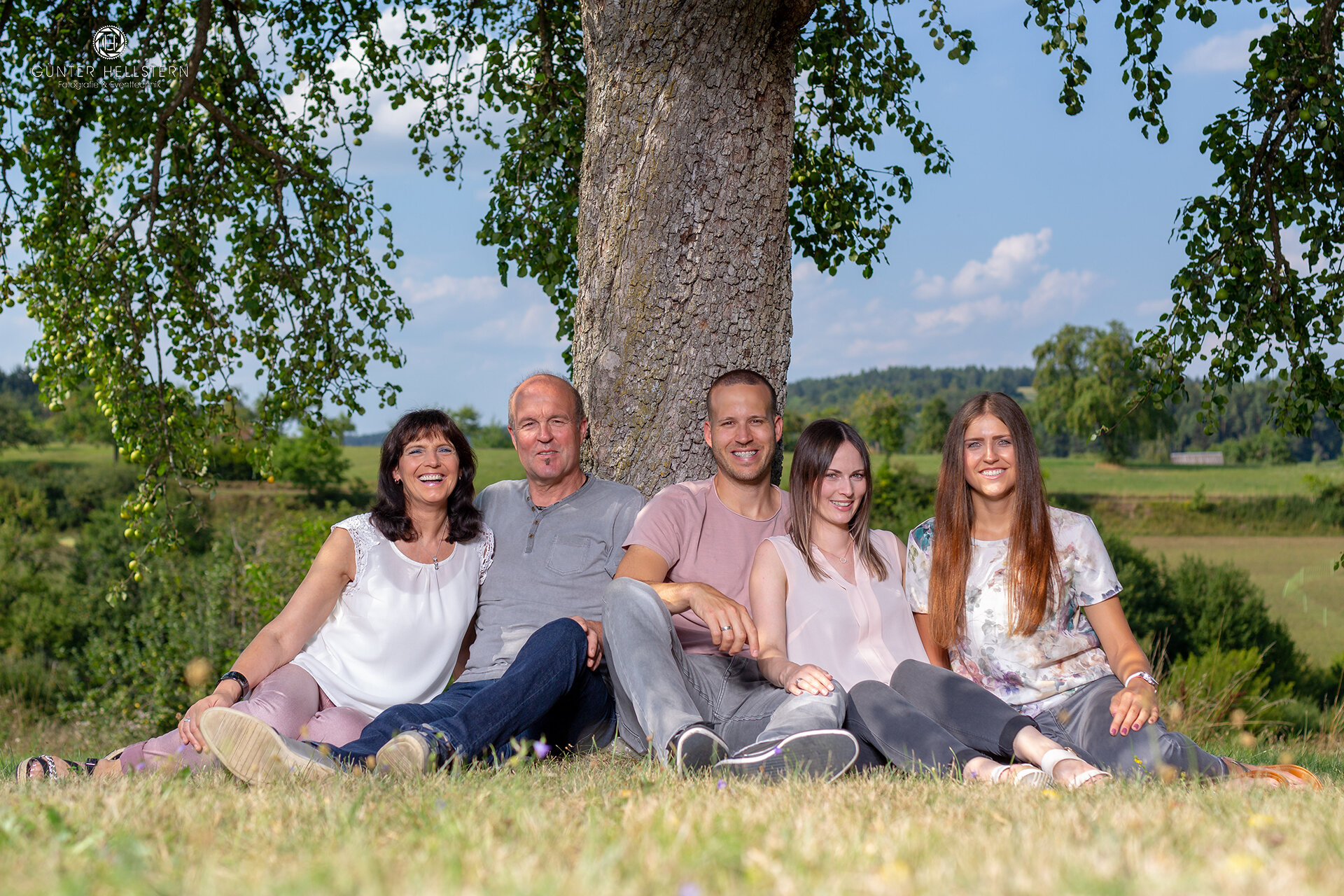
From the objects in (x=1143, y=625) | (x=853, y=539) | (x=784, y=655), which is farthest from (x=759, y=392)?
(x=1143, y=625)

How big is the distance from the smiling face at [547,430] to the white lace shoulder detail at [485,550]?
0.31m

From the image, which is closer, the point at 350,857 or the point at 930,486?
the point at 350,857

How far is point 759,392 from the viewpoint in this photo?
425 cm

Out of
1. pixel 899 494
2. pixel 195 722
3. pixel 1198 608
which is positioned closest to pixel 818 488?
pixel 195 722

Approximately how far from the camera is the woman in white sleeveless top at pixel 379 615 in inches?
147

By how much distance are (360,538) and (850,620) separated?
1983 millimetres

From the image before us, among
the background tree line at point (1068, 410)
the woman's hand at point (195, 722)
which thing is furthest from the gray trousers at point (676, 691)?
the background tree line at point (1068, 410)

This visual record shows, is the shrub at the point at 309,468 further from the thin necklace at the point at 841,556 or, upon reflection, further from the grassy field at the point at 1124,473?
the thin necklace at the point at 841,556

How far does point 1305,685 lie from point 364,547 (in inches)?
669

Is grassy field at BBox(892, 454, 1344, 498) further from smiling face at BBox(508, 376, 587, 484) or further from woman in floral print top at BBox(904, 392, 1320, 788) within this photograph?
smiling face at BBox(508, 376, 587, 484)

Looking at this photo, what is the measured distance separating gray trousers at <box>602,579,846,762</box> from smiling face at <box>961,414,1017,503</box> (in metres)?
1.03

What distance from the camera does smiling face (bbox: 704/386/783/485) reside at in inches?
163

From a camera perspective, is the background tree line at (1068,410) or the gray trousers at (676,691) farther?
the background tree line at (1068,410)

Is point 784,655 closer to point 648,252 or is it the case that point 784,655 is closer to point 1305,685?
point 648,252
